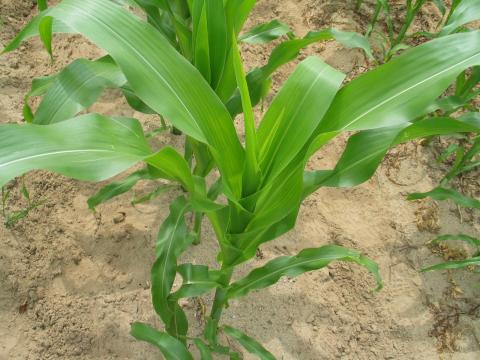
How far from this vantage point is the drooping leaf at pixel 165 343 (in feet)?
4.59

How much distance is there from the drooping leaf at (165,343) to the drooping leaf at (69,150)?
2.32ft

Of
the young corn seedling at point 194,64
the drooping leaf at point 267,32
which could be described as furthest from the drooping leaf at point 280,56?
the drooping leaf at point 267,32

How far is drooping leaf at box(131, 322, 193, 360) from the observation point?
4.59 feet

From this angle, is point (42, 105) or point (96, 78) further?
point (96, 78)

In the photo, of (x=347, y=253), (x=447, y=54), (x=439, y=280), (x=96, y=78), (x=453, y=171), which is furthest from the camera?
(x=453, y=171)

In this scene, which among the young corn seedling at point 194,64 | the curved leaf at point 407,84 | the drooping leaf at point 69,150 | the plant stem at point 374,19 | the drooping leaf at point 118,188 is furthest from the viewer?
the plant stem at point 374,19

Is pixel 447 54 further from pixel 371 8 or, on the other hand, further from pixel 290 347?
pixel 371 8

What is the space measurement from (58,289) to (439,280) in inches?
63.3

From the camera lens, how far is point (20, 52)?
92.4 inches

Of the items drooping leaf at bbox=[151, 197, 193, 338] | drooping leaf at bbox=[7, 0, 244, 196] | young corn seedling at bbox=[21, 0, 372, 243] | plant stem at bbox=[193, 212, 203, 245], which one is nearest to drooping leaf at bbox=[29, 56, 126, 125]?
young corn seedling at bbox=[21, 0, 372, 243]

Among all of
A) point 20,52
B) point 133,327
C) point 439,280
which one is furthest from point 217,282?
point 20,52

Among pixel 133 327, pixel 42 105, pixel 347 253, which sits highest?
pixel 42 105

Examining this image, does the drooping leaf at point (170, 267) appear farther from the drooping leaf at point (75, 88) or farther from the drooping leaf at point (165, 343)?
the drooping leaf at point (75, 88)

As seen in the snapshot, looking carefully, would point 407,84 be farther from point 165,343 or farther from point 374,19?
point 374,19
